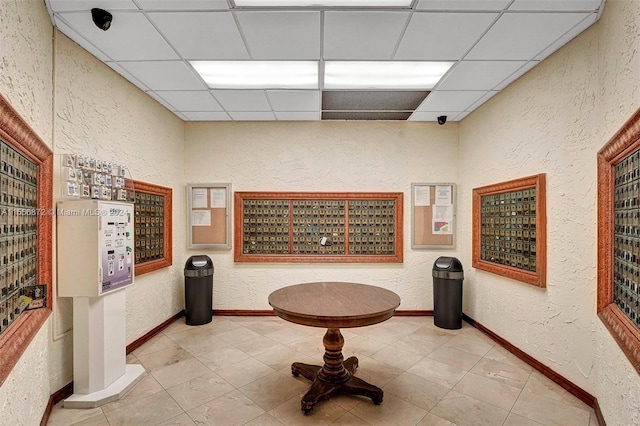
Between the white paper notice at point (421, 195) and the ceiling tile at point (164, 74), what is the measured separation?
115 inches

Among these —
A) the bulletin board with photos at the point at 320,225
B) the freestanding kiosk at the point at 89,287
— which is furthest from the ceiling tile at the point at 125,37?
the bulletin board with photos at the point at 320,225

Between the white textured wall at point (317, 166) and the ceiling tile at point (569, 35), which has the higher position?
the ceiling tile at point (569, 35)

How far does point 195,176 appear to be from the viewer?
4195mm

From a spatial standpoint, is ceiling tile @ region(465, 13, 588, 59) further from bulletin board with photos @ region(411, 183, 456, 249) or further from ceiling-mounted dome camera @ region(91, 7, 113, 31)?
ceiling-mounted dome camera @ region(91, 7, 113, 31)

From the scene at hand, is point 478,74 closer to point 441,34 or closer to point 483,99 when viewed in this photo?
point 483,99

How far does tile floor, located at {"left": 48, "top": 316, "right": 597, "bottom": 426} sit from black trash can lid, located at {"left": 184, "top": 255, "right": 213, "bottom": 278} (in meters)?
0.69

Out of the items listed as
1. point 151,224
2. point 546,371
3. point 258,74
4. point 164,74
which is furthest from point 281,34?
point 546,371

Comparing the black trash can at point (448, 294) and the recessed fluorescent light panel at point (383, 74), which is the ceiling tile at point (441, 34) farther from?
the black trash can at point (448, 294)

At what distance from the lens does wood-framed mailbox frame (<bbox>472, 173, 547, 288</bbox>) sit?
2721mm

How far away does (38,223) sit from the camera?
201cm

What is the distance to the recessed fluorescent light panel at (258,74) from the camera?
8.84ft

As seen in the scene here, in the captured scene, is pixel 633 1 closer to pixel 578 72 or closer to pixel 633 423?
pixel 578 72

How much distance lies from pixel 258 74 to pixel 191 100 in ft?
3.50

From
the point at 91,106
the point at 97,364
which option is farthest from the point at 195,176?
Answer: the point at 97,364
